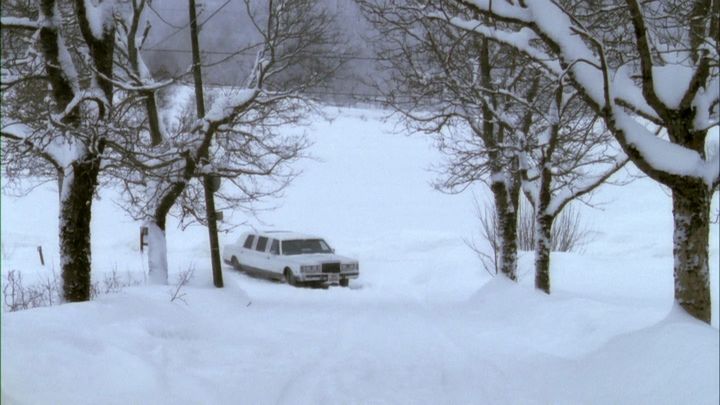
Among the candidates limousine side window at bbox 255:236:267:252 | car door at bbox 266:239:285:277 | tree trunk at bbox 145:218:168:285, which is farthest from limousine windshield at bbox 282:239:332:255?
tree trunk at bbox 145:218:168:285

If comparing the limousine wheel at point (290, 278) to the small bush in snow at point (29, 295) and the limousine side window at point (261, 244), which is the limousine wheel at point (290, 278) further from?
the small bush in snow at point (29, 295)

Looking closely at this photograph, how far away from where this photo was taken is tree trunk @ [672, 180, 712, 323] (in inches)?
297

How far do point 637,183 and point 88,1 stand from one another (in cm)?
3540

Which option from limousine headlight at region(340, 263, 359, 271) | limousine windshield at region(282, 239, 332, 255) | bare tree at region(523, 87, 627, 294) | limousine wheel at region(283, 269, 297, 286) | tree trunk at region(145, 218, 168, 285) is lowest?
limousine wheel at region(283, 269, 297, 286)

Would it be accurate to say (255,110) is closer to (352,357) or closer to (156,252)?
(156,252)

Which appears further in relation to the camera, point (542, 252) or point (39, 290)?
point (39, 290)

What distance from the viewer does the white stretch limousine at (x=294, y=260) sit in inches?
774

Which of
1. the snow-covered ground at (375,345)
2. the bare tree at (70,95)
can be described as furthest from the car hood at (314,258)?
the bare tree at (70,95)

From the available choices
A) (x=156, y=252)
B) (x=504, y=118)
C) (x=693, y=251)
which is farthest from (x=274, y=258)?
(x=693, y=251)

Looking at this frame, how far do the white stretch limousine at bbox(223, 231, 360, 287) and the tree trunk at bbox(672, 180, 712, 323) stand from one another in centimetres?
1285

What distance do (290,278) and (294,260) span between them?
1.76 ft

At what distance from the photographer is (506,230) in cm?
1541

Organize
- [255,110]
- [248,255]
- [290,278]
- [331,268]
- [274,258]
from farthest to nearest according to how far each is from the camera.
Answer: [248,255] → [274,258] → [290,278] → [331,268] → [255,110]

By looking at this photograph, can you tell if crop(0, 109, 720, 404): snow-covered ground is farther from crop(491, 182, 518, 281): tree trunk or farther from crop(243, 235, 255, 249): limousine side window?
crop(243, 235, 255, 249): limousine side window
